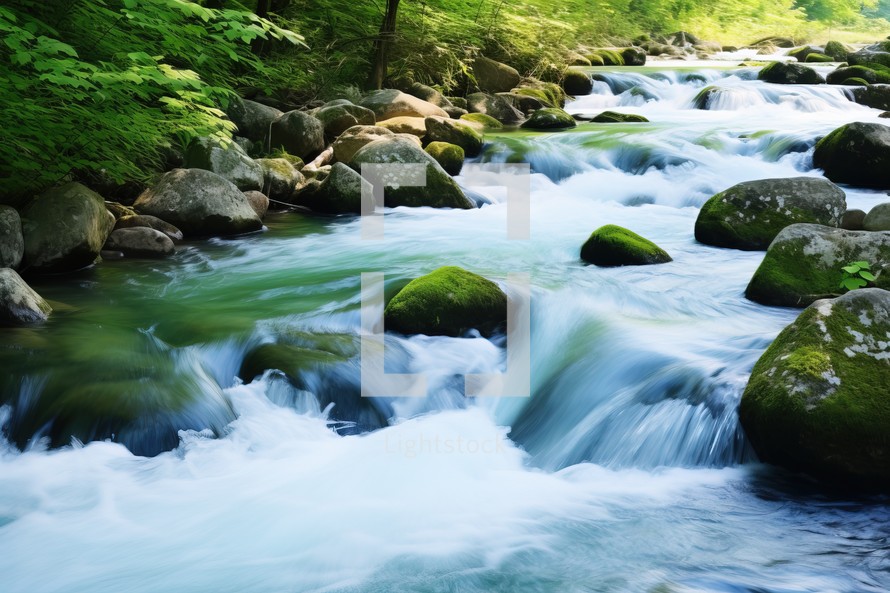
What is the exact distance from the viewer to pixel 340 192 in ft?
28.2

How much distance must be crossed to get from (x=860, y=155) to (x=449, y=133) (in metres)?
5.07

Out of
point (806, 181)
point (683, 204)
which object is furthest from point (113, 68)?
point (683, 204)

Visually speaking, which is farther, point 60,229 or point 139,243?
point 139,243

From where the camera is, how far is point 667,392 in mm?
4164

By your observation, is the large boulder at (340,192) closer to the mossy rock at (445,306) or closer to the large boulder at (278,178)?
the large boulder at (278,178)

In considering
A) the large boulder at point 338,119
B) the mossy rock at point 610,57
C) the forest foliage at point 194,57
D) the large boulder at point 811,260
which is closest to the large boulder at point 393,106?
the forest foliage at point 194,57

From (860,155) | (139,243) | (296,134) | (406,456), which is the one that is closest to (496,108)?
(296,134)

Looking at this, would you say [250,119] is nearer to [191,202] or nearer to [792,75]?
[191,202]

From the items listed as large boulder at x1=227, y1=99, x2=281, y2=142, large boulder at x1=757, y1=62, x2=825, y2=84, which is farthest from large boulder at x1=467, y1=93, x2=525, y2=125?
large boulder at x1=757, y1=62, x2=825, y2=84

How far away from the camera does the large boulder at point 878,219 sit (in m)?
6.41

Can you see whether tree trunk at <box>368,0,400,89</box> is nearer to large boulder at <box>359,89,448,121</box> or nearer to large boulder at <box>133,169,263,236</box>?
large boulder at <box>359,89,448,121</box>

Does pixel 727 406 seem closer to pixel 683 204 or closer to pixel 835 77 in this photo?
pixel 683 204

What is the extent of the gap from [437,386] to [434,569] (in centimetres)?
174

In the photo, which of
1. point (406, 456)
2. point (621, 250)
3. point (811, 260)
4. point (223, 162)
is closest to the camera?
point (406, 456)
